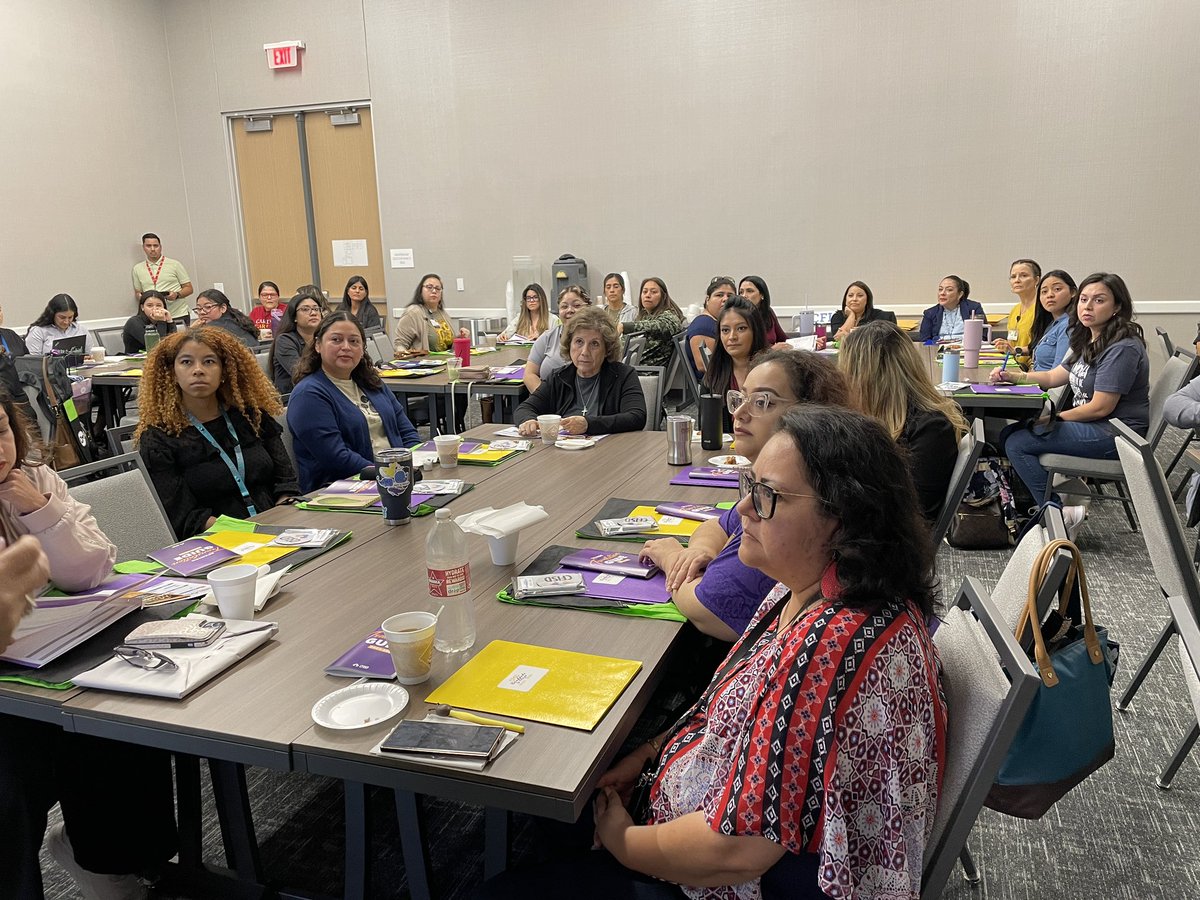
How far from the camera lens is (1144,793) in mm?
2350

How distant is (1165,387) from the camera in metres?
4.12

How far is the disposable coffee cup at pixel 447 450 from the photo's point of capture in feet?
9.95

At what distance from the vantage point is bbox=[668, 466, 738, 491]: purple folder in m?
2.71

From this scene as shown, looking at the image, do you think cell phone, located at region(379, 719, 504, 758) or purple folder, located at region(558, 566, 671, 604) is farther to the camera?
purple folder, located at region(558, 566, 671, 604)

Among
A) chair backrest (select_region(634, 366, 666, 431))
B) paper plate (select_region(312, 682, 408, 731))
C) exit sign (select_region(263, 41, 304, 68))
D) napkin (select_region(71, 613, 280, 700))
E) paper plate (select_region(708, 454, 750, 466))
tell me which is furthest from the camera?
exit sign (select_region(263, 41, 304, 68))

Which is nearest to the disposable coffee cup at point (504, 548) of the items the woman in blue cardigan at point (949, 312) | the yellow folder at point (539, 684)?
the yellow folder at point (539, 684)

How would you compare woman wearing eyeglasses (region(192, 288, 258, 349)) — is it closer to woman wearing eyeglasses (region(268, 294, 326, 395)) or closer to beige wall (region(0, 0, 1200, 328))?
woman wearing eyeglasses (region(268, 294, 326, 395))

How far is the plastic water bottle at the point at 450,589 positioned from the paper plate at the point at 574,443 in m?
1.68

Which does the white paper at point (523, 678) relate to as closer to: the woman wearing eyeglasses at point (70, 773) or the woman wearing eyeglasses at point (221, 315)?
the woman wearing eyeglasses at point (70, 773)

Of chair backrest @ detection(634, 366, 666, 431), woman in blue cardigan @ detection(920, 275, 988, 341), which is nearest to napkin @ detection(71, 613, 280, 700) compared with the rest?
chair backrest @ detection(634, 366, 666, 431)

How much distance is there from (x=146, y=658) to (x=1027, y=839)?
6.92 ft

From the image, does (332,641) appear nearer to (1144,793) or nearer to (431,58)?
(1144,793)

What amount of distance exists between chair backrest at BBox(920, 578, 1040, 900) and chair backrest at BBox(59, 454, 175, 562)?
213 centimetres

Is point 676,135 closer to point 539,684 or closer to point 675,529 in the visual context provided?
point 675,529
